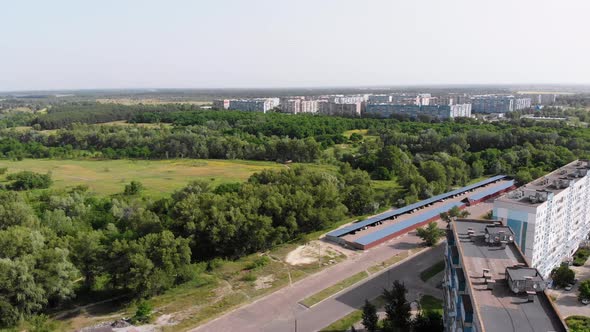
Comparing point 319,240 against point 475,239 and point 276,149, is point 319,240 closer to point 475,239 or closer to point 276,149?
point 475,239

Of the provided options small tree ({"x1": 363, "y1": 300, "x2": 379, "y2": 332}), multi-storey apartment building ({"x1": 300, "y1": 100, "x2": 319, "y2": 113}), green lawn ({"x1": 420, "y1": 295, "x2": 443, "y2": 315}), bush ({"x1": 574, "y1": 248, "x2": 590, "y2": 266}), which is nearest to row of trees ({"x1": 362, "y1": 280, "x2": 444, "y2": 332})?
small tree ({"x1": 363, "y1": 300, "x2": 379, "y2": 332})

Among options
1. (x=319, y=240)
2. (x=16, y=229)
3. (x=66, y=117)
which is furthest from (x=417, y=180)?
(x=66, y=117)

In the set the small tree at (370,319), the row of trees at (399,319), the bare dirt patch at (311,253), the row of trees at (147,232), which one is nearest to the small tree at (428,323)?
the row of trees at (399,319)

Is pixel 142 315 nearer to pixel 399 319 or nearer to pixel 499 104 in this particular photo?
Result: pixel 399 319

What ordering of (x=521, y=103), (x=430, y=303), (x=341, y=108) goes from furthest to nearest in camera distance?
1. (x=521, y=103)
2. (x=341, y=108)
3. (x=430, y=303)

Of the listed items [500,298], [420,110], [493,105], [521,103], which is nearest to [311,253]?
[500,298]

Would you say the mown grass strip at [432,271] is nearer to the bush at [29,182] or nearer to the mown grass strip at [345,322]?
the mown grass strip at [345,322]
